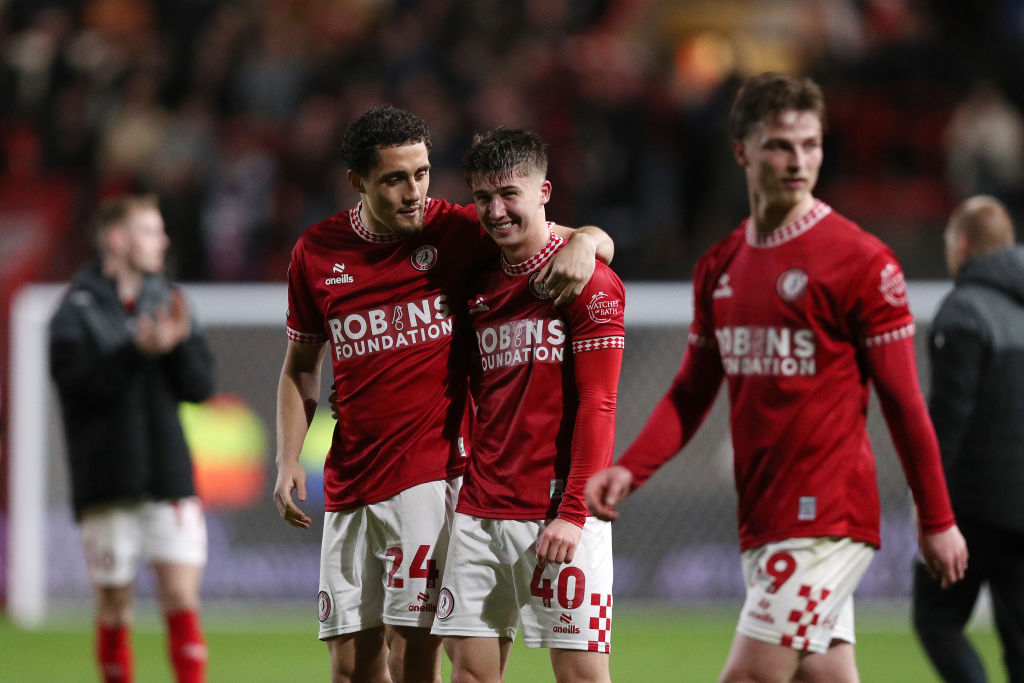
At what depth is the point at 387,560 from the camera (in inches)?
172

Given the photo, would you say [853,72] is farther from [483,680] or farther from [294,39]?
[483,680]

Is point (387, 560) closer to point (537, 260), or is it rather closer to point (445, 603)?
point (445, 603)

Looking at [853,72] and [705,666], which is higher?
[853,72]

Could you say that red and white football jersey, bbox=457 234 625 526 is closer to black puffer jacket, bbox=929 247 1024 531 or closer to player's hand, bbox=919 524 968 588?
player's hand, bbox=919 524 968 588

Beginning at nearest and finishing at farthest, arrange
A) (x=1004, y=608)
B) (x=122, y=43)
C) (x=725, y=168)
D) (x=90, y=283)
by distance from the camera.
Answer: (x=1004, y=608) → (x=90, y=283) → (x=725, y=168) → (x=122, y=43)

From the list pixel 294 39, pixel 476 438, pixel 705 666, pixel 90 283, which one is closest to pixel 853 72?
pixel 294 39

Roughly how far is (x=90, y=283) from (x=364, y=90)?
6193 mm

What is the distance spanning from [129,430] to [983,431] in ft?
11.6

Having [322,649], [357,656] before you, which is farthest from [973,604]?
[322,649]

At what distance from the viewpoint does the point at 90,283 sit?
604 centimetres

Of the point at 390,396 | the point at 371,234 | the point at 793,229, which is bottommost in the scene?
the point at 390,396

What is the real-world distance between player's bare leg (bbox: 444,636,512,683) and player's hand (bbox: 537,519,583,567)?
1.37ft

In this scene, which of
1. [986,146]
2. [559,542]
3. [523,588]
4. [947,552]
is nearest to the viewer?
[947,552]

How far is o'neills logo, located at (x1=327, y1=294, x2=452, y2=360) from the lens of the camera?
4371 millimetres
